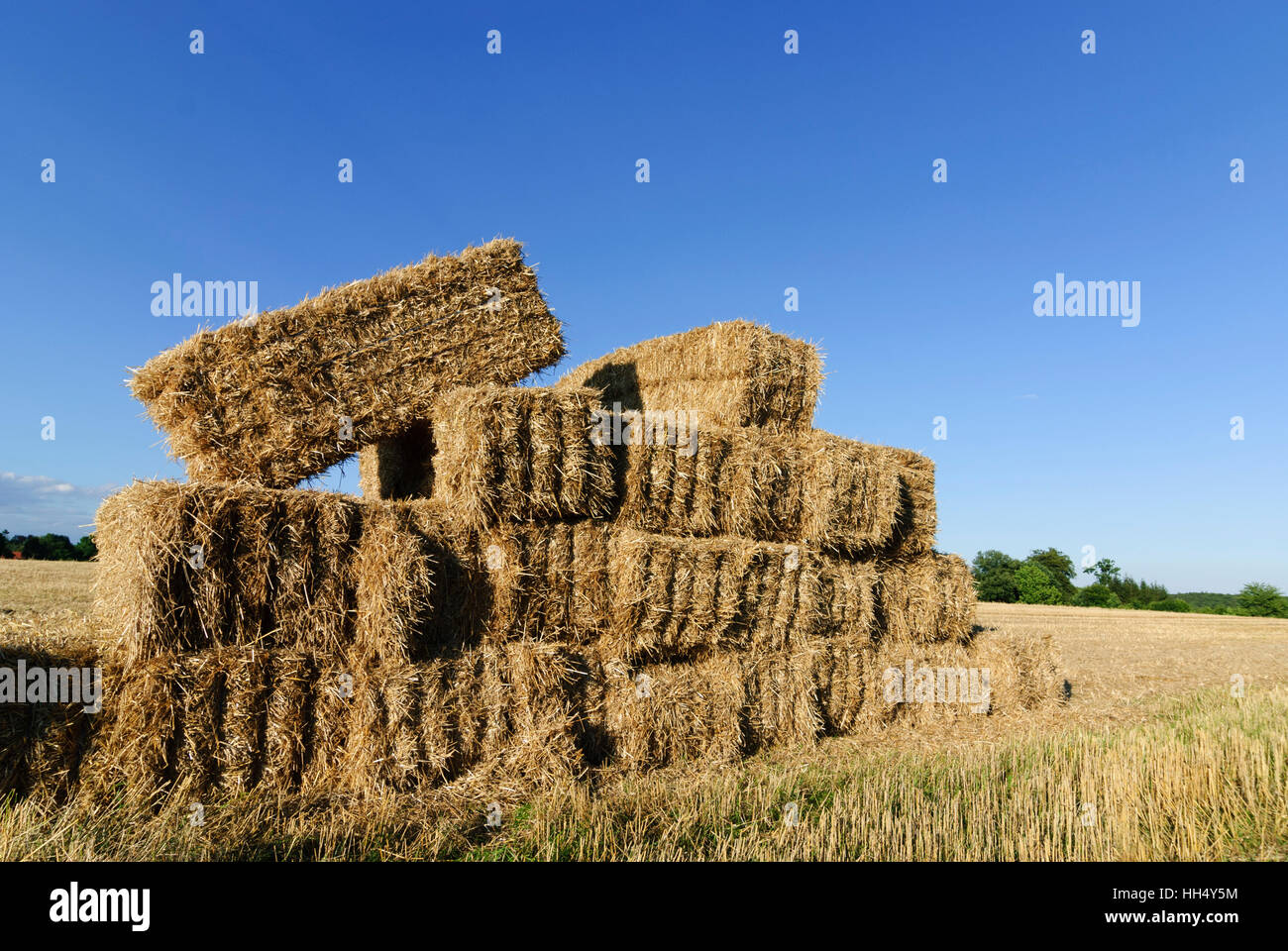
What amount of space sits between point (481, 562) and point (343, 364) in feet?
7.74

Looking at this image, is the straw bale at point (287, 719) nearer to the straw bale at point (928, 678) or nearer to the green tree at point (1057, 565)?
the straw bale at point (928, 678)

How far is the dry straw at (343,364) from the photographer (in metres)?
6.61

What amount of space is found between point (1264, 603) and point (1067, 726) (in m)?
53.6

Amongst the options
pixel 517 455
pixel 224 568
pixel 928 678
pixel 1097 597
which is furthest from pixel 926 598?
pixel 1097 597

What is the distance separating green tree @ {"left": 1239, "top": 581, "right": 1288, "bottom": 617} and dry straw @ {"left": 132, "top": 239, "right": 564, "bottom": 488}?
5676 centimetres

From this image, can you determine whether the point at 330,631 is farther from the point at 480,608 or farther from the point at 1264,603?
the point at 1264,603

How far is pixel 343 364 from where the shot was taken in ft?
22.8

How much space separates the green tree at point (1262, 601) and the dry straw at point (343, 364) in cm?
5676

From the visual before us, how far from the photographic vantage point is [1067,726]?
8.53m

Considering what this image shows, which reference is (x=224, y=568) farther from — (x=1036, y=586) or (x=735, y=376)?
(x=1036, y=586)

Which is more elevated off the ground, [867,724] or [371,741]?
[371,741]

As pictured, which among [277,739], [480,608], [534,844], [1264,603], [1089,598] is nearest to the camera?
[534,844]

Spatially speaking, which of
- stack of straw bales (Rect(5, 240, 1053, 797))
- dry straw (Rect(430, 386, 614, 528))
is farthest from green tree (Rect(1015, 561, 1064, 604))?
dry straw (Rect(430, 386, 614, 528))
